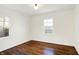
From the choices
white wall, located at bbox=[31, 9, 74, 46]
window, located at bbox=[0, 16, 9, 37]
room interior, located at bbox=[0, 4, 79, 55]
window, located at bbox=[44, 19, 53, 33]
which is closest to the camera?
window, located at bbox=[0, 16, 9, 37]

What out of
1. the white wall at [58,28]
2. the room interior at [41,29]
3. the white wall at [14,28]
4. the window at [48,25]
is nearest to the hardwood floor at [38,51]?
the room interior at [41,29]

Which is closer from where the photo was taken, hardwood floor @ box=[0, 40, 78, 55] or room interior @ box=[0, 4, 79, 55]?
hardwood floor @ box=[0, 40, 78, 55]

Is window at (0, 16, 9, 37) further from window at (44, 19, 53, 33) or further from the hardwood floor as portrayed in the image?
window at (44, 19, 53, 33)

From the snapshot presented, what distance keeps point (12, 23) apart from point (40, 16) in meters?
1.48

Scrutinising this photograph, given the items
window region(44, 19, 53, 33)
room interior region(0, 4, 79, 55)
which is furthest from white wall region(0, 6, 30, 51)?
window region(44, 19, 53, 33)

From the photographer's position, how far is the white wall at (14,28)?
2.15 m

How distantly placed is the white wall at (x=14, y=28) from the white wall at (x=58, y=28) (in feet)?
1.67

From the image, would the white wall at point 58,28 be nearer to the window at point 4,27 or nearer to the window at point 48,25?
the window at point 48,25

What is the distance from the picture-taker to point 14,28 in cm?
253

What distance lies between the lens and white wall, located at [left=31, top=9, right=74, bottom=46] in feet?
9.05

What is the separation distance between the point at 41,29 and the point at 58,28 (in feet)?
2.70

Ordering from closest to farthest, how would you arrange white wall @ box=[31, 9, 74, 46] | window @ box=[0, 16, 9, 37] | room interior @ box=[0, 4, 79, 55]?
window @ box=[0, 16, 9, 37], room interior @ box=[0, 4, 79, 55], white wall @ box=[31, 9, 74, 46]

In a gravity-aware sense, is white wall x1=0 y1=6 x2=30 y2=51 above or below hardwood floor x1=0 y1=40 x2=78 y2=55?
above

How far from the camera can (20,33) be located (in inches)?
112
